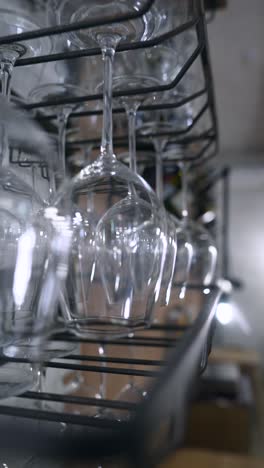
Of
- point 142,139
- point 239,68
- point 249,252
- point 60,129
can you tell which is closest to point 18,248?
point 60,129

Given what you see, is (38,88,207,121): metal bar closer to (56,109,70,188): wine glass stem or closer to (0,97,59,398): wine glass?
(56,109,70,188): wine glass stem

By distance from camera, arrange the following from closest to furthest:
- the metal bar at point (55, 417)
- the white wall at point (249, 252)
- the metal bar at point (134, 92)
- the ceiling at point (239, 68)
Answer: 1. the metal bar at point (55, 417)
2. the metal bar at point (134, 92)
3. the ceiling at point (239, 68)
4. the white wall at point (249, 252)

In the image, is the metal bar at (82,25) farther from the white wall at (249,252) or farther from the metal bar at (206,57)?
the white wall at (249,252)

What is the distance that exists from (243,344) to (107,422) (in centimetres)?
402

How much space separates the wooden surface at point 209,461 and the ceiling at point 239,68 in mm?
1534

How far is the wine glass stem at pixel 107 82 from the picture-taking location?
0.93ft

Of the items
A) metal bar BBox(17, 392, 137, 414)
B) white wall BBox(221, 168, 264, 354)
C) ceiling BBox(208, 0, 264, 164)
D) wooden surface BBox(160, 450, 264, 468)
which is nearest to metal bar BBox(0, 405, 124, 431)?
metal bar BBox(17, 392, 137, 414)

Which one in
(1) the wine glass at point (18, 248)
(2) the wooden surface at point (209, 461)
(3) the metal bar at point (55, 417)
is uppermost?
(1) the wine glass at point (18, 248)

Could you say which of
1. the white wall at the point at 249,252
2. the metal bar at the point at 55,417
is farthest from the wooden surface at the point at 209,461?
the white wall at the point at 249,252

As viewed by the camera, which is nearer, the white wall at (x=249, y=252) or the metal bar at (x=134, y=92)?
the metal bar at (x=134, y=92)

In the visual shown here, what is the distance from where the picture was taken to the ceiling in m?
1.54

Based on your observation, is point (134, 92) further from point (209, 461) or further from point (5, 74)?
point (209, 461)

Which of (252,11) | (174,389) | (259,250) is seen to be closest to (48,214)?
(174,389)

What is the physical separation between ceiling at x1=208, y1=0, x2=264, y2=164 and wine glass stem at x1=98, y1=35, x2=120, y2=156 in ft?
2.96
